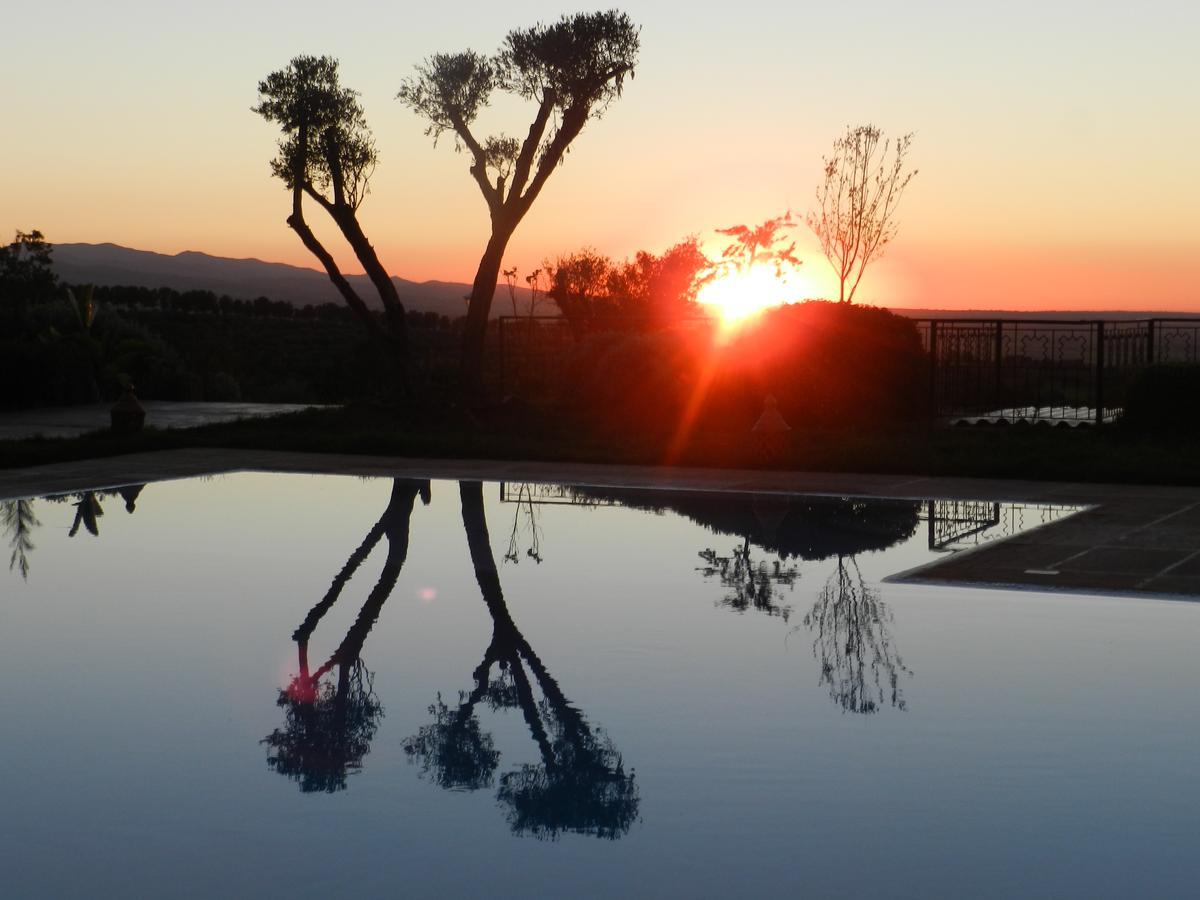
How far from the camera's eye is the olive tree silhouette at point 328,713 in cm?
505

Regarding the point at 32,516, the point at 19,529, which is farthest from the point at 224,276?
the point at 19,529

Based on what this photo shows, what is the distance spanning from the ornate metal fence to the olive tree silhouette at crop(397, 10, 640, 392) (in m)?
5.56

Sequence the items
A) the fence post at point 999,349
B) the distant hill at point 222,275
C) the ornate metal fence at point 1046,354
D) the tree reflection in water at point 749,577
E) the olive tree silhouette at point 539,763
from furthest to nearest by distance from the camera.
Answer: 1. the distant hill at point 222,275
2. the fence post at point 999,349
3. the ornate metal fence at point 1046,354
4. the tree reflection in water at point 749,577
5. the olive tree silhouette at point 539,763

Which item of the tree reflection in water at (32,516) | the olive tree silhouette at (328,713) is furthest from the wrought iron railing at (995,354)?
the olive tree silhouette at (328,713)

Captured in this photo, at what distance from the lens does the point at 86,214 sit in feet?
101

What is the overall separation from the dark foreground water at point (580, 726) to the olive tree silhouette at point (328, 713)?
0.07ft

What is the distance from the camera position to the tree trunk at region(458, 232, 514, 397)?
20031 millimetres

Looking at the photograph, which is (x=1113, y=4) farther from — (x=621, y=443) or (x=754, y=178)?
(x=754, y=178)

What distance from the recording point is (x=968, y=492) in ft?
41.1

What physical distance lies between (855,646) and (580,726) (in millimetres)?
1918

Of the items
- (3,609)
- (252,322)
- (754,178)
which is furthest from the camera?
(252,322)

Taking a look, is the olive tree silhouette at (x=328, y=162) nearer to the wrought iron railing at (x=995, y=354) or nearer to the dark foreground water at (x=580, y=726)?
the wrought iron railing at (x=995, y=354)

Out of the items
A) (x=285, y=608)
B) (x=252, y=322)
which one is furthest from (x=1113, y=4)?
(x=252, y=322)

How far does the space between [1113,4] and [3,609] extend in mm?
14097
